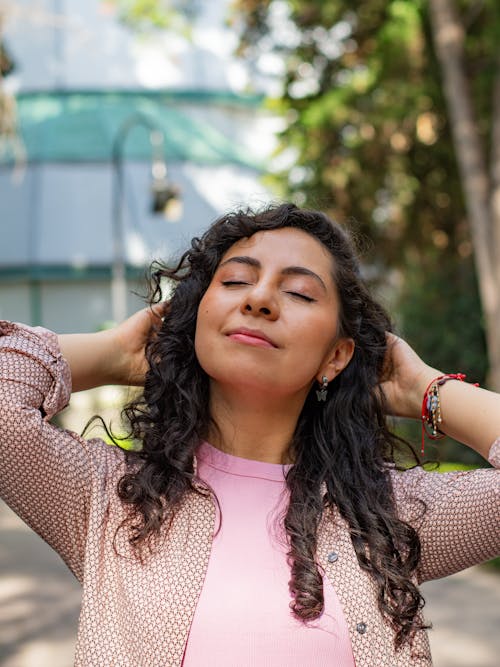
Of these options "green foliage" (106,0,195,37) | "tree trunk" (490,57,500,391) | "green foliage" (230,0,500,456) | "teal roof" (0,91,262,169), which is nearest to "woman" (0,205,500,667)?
"tree trunk" (490,57,500,391)

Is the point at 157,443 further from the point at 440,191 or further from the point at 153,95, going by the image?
the point at 153,95

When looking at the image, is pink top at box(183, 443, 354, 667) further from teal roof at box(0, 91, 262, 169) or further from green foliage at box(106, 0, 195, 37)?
teal roof at box(0, 91, 262, 169)

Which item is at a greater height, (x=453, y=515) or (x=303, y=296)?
(x=303, y=296)

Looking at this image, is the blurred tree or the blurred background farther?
the blurred tree

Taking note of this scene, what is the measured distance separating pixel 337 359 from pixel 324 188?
10.1 m

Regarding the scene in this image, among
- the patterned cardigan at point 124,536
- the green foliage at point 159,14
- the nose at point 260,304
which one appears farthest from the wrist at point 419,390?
the green foliage at point 159,14

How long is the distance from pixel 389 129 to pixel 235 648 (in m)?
10.9

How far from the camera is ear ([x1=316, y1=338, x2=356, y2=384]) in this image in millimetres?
2479

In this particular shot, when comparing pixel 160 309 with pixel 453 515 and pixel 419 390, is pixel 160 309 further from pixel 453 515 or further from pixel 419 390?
pixel 453 515

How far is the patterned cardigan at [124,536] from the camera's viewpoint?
2045 millimetres

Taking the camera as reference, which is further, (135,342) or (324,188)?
(324,188)

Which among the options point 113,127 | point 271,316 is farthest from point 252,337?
point 113,127

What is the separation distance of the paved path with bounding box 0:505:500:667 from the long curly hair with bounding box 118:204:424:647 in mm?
3682

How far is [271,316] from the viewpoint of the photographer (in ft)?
7.34
